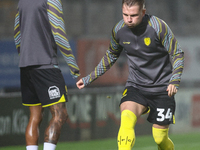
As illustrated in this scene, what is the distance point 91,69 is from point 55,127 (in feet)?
18.6

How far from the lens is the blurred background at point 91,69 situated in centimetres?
888

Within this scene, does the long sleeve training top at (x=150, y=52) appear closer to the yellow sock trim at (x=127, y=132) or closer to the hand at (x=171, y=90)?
the hand at (x=171, y=90)

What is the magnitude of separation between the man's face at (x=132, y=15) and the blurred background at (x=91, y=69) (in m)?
4.13

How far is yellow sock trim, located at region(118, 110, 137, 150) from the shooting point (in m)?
4.54

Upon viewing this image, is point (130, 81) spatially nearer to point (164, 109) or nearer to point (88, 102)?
point (164, 109)

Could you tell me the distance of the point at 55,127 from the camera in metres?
4.84

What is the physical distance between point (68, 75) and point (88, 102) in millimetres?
1080

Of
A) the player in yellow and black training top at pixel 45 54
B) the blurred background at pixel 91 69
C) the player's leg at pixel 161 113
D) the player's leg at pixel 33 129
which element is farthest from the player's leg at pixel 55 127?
the blurred background at pixel 91 69

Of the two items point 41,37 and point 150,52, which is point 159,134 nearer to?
point 150,52

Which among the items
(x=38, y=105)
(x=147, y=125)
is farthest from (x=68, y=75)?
(x=38, y=105)

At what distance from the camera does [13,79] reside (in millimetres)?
9445

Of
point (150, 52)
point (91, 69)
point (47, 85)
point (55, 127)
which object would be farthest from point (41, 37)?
point (91, 69)

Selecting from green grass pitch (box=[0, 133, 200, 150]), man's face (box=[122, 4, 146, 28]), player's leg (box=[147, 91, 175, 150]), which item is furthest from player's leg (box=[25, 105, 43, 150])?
green grass pitch (box=[0, 133, 200, 150])

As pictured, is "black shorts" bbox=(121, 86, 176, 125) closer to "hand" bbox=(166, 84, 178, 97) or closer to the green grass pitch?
"hand" bbox=(166, 84, 178, 97)
